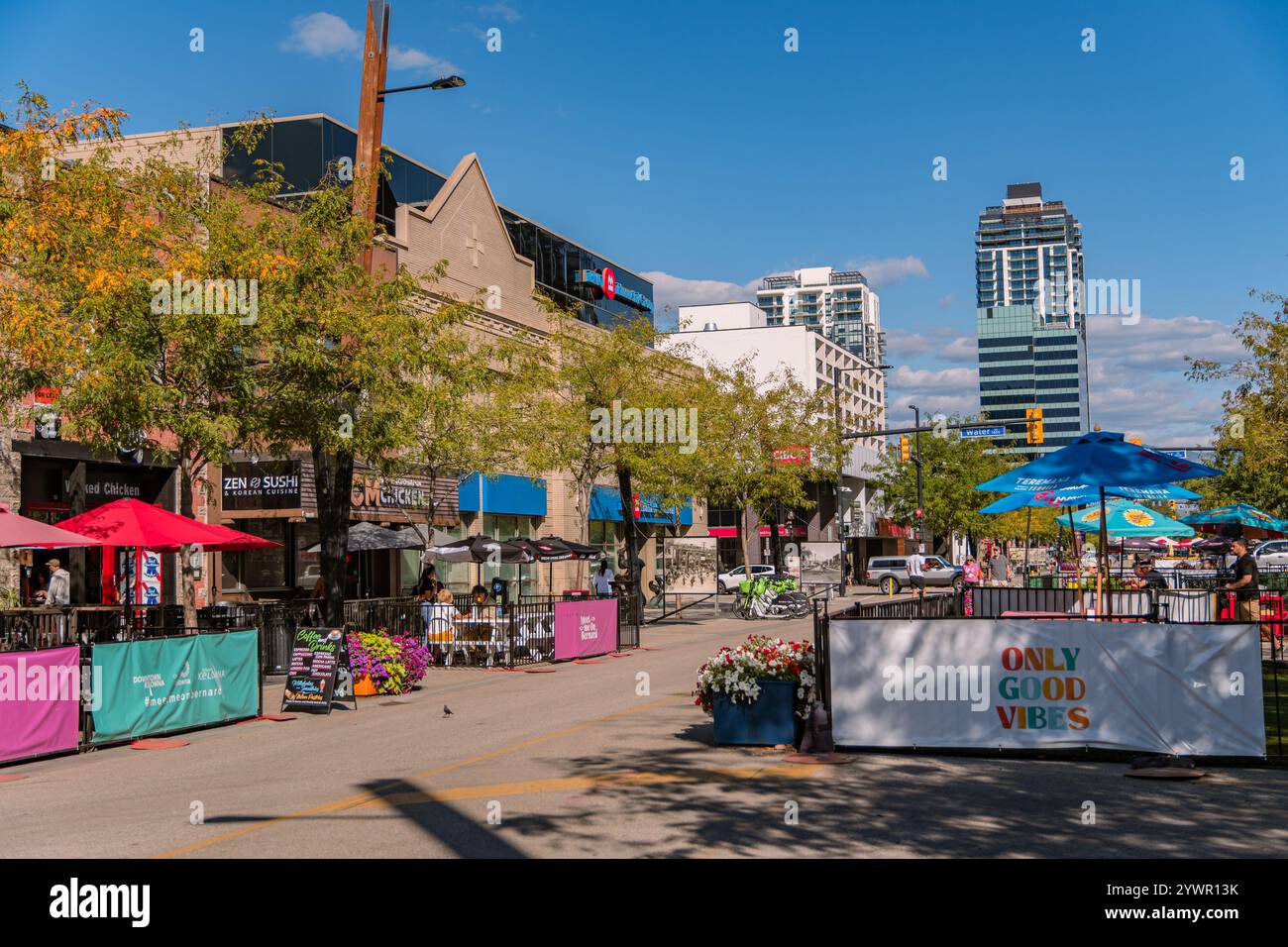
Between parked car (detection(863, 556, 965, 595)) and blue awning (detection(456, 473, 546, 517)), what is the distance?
1623 centimetres

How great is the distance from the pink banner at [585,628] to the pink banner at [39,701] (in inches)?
458

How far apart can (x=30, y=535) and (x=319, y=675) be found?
14.8 feet

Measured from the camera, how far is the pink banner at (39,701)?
12.7 metres

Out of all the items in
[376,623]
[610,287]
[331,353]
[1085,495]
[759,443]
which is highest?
[610,287]

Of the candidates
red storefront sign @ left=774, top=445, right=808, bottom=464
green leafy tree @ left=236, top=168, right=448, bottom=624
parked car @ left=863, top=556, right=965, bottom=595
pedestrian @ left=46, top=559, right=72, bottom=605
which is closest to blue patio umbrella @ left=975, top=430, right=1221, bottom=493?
green leafy tree @ left=236, top=168, right=448, bottom=624

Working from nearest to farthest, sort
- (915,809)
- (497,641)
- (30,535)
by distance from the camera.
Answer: (915,809) < (30,535) < (497,641)

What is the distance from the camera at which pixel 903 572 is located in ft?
194

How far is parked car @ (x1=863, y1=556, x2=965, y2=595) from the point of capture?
5503 cm

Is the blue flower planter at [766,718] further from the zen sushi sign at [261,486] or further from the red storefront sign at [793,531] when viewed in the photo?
the red storefront sign at [793,531]

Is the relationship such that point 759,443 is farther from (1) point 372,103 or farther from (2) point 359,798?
(2) point 359,798

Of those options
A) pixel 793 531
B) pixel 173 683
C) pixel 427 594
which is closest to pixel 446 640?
pixel 427 594

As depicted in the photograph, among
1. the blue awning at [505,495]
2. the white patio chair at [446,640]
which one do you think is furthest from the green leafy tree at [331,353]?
the blue awning at [505,495]
